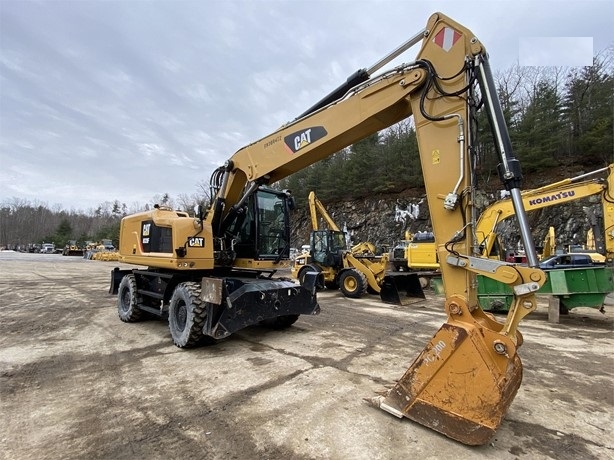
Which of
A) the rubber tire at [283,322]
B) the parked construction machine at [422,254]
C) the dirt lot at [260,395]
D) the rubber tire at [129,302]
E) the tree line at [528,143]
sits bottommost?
the dirt lot at [260,395]

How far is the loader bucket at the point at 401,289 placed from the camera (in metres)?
10.1

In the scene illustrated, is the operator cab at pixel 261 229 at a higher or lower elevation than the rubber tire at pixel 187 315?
higher

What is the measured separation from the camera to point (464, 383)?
2.86 metres

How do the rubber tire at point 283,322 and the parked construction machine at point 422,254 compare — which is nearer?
the rubber tire at point 283,322

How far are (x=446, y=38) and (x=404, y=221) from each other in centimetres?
2740

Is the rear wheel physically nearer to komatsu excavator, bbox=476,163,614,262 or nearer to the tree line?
komatsu excavator, bbox=476,163,614,262

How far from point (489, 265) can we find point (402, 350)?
2.68 meters

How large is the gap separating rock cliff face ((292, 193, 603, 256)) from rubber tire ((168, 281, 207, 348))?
62.0 ft

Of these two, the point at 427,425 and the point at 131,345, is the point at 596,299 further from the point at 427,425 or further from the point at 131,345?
the point at 131,345

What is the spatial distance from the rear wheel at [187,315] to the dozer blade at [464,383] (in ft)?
10.4

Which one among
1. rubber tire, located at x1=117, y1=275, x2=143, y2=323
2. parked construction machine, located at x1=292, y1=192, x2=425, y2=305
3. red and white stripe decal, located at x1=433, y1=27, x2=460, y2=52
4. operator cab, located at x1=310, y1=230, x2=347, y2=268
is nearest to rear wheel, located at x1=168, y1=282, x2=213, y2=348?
rubber tire, located at x1=117, y1=275, x2=143, y2=323

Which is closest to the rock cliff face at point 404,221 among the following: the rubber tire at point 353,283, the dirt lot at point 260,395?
the rubber tire at point 353,283

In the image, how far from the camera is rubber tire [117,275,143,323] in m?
7.18

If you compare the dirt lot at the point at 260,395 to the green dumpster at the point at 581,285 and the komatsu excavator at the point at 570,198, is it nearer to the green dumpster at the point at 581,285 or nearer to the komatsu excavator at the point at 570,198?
the green dumpster at the point at 581,285
